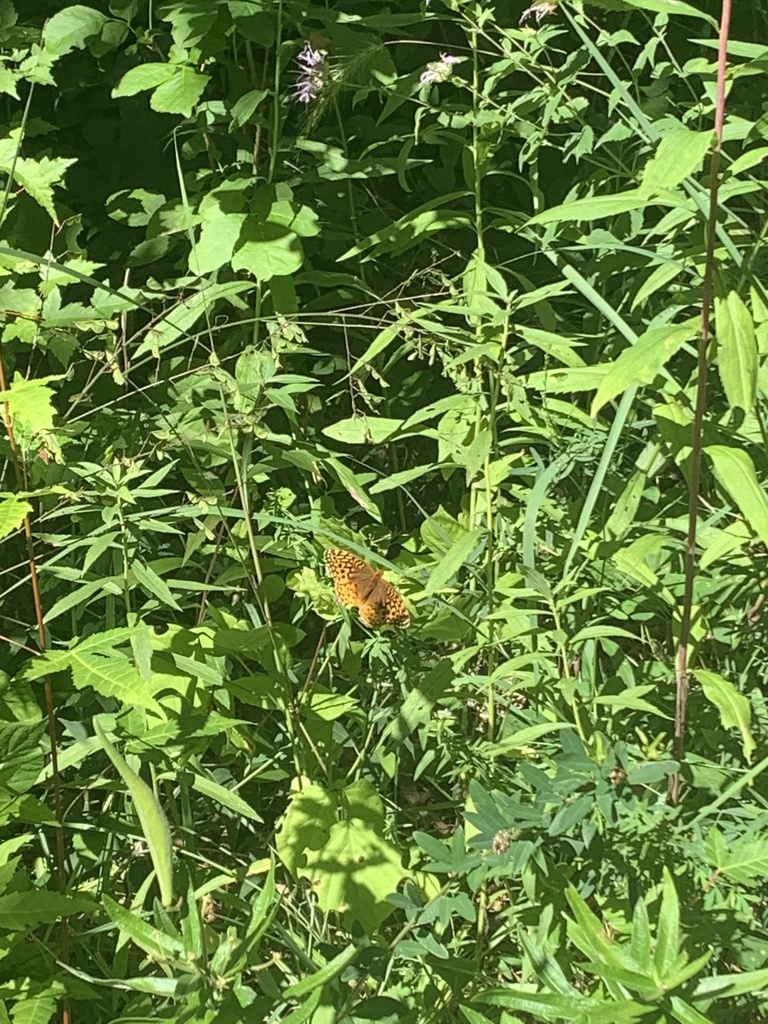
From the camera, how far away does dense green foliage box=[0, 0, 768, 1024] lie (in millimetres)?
919

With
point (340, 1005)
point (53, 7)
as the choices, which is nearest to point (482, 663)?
point (340, 1005)

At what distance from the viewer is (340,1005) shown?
0.92 metres

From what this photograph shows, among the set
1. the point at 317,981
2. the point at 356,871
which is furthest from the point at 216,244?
the point at 317,981

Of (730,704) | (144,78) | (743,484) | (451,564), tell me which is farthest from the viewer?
(144,78)

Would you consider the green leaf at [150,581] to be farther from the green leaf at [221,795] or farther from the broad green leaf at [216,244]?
the broad green leaf at [216,244]

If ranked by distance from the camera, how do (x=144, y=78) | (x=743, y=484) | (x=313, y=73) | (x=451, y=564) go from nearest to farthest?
(x=743, y=484) < (x=451, y=564) < (x=313, y=73) < (x=144, y=78)

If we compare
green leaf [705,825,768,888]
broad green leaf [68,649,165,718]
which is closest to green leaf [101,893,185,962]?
broad green leaf [68,649,165,718]

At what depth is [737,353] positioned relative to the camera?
2.54 ft

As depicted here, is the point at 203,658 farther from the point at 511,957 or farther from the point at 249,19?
the point at 249,19

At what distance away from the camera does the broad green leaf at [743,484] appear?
31.7 inches

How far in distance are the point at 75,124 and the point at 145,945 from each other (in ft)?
4.70

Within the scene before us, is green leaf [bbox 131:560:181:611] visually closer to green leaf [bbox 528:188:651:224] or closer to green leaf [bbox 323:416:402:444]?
green leaf [bbox 323:416:402:444]

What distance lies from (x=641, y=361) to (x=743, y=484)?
0.51ft

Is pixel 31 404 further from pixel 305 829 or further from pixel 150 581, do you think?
pixel 305 829
